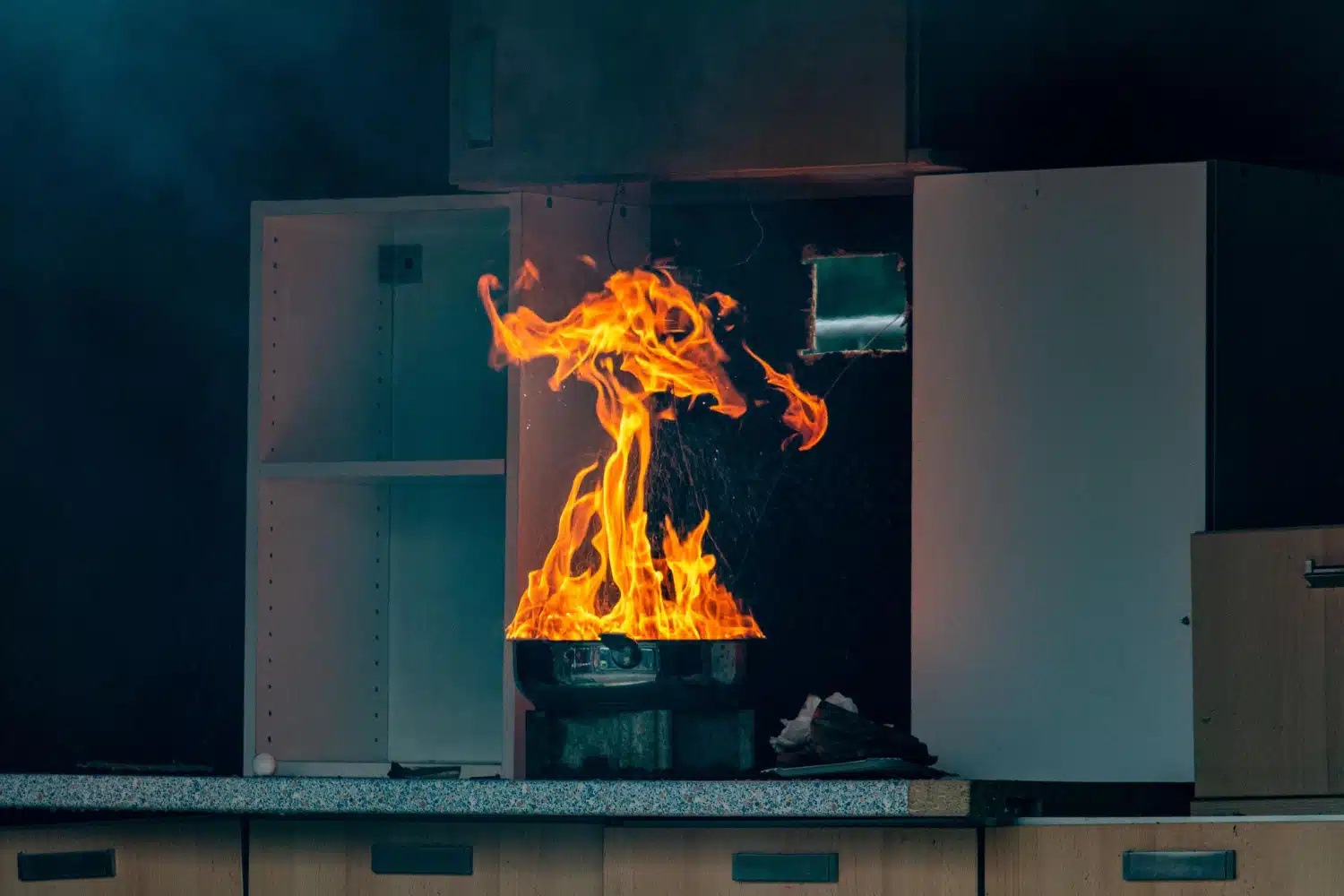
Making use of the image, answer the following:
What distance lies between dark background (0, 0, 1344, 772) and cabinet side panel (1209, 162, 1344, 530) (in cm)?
31

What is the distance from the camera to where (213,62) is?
3.62 metres

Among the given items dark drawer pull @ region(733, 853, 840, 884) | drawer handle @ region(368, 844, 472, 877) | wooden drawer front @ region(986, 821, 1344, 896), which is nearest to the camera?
wooden drawer front @ region(986, 821, 1344, 896)

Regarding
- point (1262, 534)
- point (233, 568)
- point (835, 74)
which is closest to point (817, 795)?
point (1262, 534)

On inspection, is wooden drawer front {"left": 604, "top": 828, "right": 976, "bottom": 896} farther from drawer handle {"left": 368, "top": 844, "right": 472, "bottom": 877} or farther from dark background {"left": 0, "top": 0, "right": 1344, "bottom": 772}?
dark background {"left": 0, "top": 0, "right": 1344, "bottom": 772}

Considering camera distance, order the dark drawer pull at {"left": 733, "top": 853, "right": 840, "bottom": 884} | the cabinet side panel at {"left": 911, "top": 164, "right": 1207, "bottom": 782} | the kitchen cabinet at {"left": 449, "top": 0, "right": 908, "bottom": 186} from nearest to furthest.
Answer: the dark drawer pull at {"left": 733, "top": 853, "right": 840, "bottom": 884} → the cabinet side panel at {"left": 911, "top": 164, "right": 1207, "bottom": 782} → the kitchen cabinet at {"left": 449, "top": 0, "right": 908, "bottom": 186}

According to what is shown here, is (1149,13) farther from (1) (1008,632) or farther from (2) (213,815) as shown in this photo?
(2) (213,815)

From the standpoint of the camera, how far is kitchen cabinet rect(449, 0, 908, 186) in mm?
2859

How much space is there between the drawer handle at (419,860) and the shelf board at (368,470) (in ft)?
2.54

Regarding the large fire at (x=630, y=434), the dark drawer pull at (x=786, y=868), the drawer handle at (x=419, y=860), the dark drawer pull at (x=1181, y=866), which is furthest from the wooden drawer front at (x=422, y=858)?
the dark drawer pull at (x=1181, y=866)

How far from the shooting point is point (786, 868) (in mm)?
2225

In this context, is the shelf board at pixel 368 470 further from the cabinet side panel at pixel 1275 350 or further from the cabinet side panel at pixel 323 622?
the cabinet side panel at pixel 1275 350

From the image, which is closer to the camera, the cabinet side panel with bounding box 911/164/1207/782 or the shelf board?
the cabinet side panel with bounding box 911/164/1207/782

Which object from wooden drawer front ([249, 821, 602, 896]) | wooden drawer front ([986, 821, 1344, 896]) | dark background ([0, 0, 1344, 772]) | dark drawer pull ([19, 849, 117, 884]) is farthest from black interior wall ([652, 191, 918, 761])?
dark drawer pull ([19, 849, 117, 884])

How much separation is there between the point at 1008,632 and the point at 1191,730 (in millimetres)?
279
